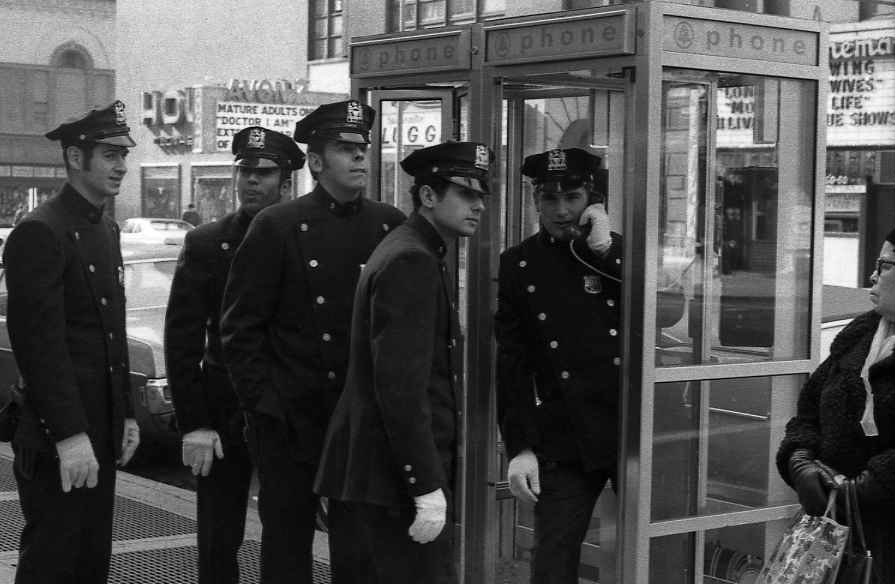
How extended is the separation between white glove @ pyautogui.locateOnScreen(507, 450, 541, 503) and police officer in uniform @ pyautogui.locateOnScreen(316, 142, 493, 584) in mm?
566

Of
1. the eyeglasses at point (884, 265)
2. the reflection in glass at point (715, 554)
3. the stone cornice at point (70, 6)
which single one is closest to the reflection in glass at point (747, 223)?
the reflection in glass at point (715, 554)

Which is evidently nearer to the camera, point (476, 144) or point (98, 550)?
point (476, 144)

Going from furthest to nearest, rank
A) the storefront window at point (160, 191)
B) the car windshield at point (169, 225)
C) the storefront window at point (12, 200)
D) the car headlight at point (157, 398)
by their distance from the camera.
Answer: the storefront window at point (12, 200), the storefront window at point (160, 191), the car windshield at point (169, 225), the car headlight at point (157, 398)

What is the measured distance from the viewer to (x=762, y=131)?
482cm

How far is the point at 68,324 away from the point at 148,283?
5810mm

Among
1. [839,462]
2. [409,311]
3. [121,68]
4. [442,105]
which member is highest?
[121,68]

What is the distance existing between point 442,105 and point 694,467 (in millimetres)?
1630

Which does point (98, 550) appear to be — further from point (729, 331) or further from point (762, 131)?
point (762, 131)

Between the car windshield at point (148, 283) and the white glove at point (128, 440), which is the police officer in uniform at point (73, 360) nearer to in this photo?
the white glove at point (128, 440)

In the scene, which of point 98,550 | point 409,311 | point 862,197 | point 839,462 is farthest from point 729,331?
point 862,197

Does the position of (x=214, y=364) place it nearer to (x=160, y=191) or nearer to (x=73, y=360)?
(x=73, y=360)

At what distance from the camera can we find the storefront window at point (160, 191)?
40906 mm

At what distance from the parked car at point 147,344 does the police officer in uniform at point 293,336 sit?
346 centimetres

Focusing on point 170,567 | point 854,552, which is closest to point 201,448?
point 170,567
